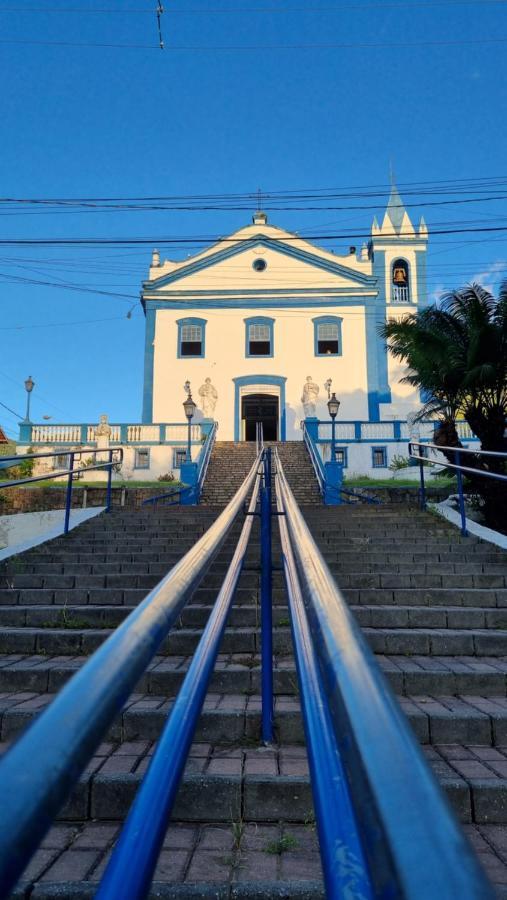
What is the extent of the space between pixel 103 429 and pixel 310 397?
793 cm

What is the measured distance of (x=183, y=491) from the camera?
12.5 meters

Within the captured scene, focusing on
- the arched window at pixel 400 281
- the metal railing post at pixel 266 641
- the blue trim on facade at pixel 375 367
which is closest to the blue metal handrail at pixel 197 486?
the blue trim on facade at pixel 375 367

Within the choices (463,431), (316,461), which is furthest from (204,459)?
(463,431)

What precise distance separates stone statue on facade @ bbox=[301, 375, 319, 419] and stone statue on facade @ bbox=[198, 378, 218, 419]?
3.46 meters

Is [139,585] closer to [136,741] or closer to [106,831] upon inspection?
[136,741]

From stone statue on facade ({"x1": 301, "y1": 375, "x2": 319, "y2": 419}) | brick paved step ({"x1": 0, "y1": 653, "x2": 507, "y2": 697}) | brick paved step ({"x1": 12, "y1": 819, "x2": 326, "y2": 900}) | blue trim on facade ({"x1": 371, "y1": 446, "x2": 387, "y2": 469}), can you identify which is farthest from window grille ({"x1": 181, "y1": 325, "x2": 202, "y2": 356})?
brick paved step ({"x1": 12, "y1": 819, "x2": 326, "y2": 900})

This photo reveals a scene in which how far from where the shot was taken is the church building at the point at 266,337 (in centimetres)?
2283

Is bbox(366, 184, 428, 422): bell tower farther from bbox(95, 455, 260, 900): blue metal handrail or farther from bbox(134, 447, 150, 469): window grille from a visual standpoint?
bbox(95, 455, 260, 900): blue metal handrail

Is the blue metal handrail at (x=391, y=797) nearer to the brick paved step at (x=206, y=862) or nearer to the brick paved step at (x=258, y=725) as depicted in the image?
the brick paved step at (x=206, y=862)

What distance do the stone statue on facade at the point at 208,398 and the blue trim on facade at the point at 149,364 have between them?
2.07 metres

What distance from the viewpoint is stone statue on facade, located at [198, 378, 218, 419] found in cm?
2198

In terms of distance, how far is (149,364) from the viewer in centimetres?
2323

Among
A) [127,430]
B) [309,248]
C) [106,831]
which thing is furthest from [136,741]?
[309,248]

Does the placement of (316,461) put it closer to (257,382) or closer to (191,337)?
(257,382)
